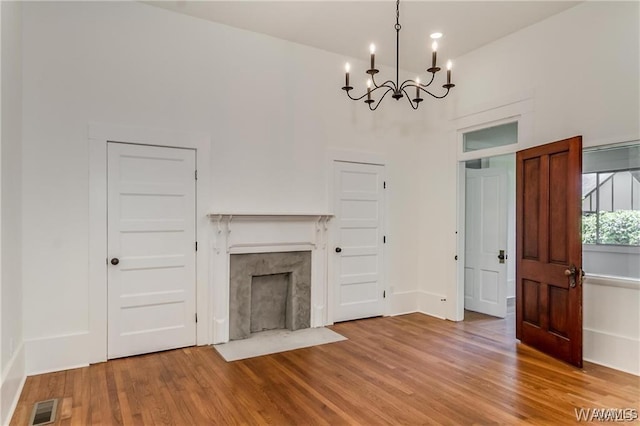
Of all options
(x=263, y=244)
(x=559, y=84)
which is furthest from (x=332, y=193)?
(x=559, y=84)

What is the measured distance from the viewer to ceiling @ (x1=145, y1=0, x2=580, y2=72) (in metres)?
4.03

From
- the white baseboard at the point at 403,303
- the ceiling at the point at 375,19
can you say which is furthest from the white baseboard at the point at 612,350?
the ceiling at the point at 375,19

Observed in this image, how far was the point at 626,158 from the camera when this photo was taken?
3826 millimetres

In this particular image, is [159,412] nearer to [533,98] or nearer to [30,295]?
[30,295]

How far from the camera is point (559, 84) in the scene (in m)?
4.19

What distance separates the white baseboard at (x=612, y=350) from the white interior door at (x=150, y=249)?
4.11m

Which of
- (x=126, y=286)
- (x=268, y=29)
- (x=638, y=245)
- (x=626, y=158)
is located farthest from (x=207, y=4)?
(x=638, y=245)

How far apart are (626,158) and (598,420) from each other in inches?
98.5

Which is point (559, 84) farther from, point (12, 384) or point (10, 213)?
point (12, 384)

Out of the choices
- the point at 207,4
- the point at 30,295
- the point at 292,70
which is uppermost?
the point at 207,4

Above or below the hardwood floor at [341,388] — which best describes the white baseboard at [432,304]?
above

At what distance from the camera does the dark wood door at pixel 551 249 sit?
3703 millimetres

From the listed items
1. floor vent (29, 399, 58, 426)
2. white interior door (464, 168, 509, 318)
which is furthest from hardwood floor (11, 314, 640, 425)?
white interior door (464, 168, 509, 318)

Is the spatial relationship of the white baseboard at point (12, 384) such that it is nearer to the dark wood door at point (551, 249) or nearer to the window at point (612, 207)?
the dark wood door at point (551, 249)
